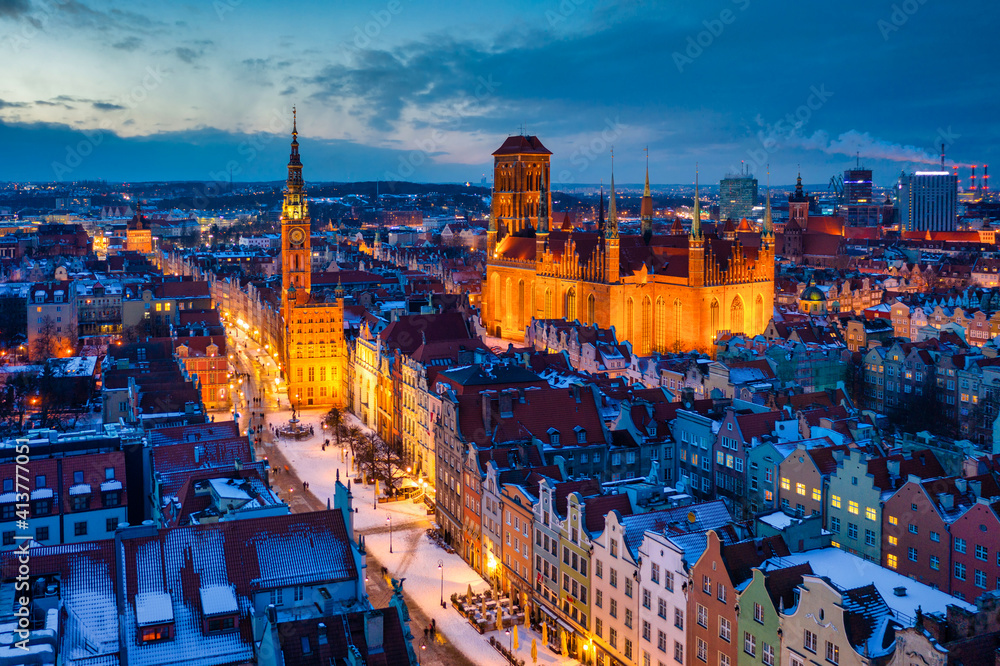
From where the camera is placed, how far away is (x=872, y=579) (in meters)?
37.1

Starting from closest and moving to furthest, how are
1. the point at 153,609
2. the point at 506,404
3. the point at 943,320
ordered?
the point at 153,609
the point at 506,404
the point at 943,320

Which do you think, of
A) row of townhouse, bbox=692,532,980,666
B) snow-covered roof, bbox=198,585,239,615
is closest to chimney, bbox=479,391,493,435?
row of townhouse, bbox=692,532,980,666

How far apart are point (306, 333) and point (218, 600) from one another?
226 ft

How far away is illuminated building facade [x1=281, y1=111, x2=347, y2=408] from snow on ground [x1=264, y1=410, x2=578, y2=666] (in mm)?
20002

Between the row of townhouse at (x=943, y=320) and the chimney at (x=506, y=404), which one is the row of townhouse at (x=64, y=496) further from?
the row of townhouse at (x=943, y=320)

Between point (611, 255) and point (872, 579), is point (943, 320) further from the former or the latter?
point (872, 579)

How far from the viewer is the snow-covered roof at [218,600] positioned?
3180 centimetres

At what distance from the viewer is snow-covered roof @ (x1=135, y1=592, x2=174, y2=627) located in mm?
30969

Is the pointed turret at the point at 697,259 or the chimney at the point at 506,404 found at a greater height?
the pointed turret at the point at 697,259

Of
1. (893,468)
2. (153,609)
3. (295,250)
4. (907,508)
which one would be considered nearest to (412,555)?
(153,609)

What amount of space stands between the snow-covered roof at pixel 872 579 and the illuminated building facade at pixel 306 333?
66.2 metres

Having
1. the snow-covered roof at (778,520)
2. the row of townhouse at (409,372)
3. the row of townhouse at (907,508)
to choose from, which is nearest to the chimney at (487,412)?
the row of townhouse at (409,372)

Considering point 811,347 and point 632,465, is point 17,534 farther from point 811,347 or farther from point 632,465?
point 811,347

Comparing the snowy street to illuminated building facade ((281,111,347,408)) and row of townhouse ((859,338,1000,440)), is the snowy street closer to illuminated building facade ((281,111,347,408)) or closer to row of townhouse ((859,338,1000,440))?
illuminated building facade ((281,111,347,408))
